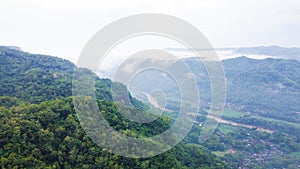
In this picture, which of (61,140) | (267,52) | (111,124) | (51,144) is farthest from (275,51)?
(51,144)

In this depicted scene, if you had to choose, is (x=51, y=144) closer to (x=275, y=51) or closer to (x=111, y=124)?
(x=111, y=124)

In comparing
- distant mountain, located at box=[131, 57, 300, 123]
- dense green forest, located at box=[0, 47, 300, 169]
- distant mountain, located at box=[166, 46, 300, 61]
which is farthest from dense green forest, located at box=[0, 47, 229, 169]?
distant mountain, located at box=[166, 46, 300, 61]

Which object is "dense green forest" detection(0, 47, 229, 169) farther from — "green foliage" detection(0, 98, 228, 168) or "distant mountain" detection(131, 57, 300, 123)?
"distant mountain" detection(131, 57, 300, 123)

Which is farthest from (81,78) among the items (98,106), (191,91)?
(191,91)

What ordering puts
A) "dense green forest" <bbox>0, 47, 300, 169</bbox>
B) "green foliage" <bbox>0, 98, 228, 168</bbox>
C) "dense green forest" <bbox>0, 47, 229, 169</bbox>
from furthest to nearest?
"dense green forest" <bbox>0, 47, 300, 169</bbox>
"dense green forest" <bbox>0, 47, 229, 169</bbox>
"green foliage" <bbox>0, 98, 228, 168</bbox>

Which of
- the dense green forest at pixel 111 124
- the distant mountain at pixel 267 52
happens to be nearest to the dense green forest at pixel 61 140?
the dense green forest at pixel 111 124

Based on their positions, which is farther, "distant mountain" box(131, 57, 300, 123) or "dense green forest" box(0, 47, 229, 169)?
"distant mountain" box(131, 57, 300, 123)

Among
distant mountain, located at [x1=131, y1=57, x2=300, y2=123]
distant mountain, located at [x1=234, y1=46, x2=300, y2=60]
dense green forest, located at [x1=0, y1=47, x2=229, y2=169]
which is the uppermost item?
distant mountain, located at [x1=234, y1=46, x2=300, y2=60]

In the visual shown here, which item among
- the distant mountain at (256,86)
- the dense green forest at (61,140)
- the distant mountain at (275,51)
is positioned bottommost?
the distant mountain at (256,86)

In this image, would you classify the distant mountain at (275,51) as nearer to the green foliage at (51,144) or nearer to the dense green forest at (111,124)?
the dense green forest at (111,124)

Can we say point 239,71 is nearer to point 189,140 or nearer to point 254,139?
point 254,139

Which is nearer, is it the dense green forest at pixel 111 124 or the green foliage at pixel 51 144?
the green foliage at pixel 51 144

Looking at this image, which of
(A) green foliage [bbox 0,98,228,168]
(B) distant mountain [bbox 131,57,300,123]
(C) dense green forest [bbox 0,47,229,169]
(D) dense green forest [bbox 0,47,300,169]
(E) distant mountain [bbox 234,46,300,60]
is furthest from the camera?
(E) distant mountain [bbox 234,46,300,60]
